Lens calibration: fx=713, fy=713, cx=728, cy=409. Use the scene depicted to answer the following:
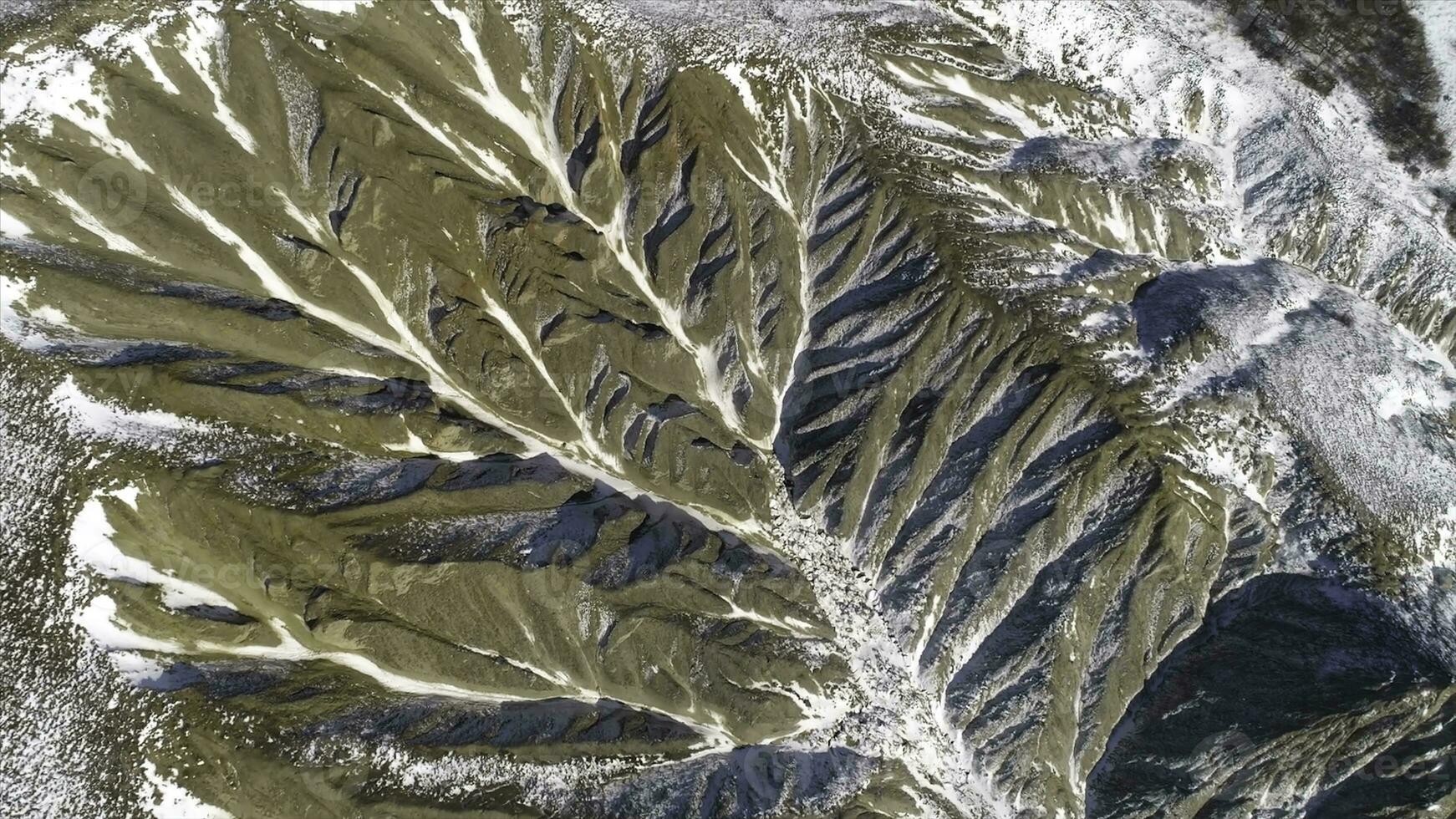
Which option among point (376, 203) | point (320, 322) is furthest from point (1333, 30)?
point (320, 322)

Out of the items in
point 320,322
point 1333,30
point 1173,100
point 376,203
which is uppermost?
point 1333,30

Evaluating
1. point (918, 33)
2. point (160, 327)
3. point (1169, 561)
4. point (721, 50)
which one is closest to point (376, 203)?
point (160, 327)

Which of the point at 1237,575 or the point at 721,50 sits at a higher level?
the point at 721,50

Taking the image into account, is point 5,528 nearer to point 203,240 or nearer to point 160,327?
point 160,327

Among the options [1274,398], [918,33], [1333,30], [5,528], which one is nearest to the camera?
[5,528]

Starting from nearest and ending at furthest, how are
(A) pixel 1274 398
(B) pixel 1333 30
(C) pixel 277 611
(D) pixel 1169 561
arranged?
(C) pixel 277 611
(D) pixel 1169 561
(A) pixel 1274 398
(B) pixel 1333 30

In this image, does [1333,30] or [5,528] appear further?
[1333,30]
